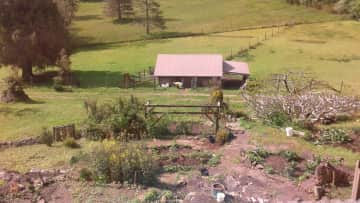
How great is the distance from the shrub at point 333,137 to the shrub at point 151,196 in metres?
9.73

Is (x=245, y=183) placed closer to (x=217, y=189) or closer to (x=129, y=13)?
(x=217, y=189)

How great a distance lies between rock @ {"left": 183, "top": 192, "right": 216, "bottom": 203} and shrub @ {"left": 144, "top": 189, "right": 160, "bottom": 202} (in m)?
1.05

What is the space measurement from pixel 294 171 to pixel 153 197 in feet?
21.1

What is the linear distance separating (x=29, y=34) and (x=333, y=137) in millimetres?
25876

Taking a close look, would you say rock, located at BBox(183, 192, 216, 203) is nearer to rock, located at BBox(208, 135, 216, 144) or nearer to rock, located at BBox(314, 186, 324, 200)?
rock, located at BBox(314, 186, 324, 200)

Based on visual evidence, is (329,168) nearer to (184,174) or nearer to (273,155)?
(273,155)

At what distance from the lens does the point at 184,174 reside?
19703 mm

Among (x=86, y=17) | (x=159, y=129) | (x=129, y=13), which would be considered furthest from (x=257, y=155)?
(x=86, y=17)

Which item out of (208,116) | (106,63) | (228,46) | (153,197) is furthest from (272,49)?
(153,197)

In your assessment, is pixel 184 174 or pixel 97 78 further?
pixel 97 78

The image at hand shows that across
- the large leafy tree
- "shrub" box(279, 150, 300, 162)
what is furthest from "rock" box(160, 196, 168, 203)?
the large leafy tree

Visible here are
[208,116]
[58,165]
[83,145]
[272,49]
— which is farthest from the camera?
[272,49]

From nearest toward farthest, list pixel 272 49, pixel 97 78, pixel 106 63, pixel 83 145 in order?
pixel 83 145 → pixel 97 78 → pixel 106 63 → pixel 272 49

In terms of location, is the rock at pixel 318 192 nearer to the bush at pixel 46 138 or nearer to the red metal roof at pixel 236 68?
the bush at pixel 46 138
